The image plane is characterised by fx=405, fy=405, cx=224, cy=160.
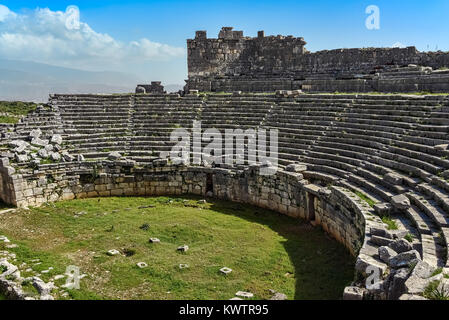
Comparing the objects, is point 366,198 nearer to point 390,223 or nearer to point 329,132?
point 390,223

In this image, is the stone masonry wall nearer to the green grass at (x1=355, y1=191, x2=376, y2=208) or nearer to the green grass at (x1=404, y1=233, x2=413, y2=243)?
the green grass at (x1=355, y1=191, x2=376, y2=208)

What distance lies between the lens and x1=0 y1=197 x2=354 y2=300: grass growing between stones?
934 centimetres

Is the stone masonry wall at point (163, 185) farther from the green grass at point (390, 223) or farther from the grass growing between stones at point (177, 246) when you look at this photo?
the green grass at point (390, 223)

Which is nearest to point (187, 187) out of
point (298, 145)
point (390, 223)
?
point (298, 145)

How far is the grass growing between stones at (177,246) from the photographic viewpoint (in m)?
9.34

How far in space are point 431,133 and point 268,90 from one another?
1046cm

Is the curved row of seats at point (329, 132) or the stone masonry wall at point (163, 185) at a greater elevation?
the curved row of seats at point (329, 132)

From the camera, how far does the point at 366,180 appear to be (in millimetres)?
12211

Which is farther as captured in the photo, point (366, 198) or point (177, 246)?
point (177, 246)

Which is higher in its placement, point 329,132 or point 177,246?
point 329,132

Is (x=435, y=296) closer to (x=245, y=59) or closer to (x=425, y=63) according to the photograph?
(x=425, y=63)

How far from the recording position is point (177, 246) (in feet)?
38.5

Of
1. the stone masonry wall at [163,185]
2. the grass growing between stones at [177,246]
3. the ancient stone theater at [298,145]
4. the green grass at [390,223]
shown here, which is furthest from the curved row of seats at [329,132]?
the grass growing between stones at [177,246]
